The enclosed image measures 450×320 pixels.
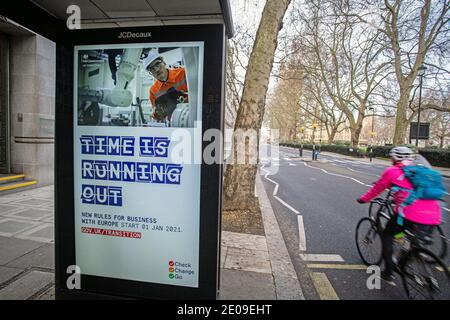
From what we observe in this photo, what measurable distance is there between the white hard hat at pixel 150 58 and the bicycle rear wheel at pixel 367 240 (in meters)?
3.55

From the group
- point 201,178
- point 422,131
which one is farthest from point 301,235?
point 422,131

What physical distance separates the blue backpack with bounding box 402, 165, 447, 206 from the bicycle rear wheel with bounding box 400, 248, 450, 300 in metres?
0.56

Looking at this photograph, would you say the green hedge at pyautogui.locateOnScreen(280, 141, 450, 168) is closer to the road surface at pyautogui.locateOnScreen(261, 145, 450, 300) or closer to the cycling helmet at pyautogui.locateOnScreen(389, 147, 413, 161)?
the road surface at pyautogui.locateOnScreen(261, 145, 450, 300)

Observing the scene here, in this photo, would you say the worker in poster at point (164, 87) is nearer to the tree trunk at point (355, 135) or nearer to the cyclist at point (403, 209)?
the cyclist at point (403, 209)

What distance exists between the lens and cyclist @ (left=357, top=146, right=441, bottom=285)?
2809 millimetres

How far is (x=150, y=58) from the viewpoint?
221 cm

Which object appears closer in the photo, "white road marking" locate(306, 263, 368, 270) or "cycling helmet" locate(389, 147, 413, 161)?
"cycling helmet" locate(389, 147, 413, 161)

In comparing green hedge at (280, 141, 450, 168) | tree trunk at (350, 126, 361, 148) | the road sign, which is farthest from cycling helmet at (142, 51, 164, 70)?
tree trunk at (350, 126, 361, 148)

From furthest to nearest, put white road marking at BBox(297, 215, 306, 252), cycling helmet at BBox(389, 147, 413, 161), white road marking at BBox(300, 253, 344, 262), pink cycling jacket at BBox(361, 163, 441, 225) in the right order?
white road marking at BBox(297, 215, 306, 252), white road marking at BBox(300, 253, 344, 262), cycling helmet at BBox(389, 147, 413, 161), pink cycling jacket at BBox(361, 163, 441, 225)

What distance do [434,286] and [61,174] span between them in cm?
382

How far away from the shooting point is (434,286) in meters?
2.67
